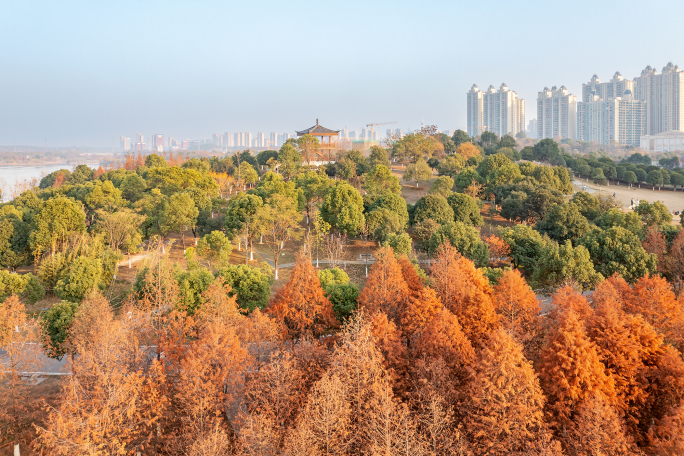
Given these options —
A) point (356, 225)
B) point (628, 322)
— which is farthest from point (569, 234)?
point (628, 322)

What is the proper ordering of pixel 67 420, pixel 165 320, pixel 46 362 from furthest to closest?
pixel 46 362
pixel 165 320
pixel 67 420

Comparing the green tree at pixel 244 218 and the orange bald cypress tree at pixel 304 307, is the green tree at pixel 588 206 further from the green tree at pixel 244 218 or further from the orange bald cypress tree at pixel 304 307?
the orange bald cypress tree at pixel 304 307

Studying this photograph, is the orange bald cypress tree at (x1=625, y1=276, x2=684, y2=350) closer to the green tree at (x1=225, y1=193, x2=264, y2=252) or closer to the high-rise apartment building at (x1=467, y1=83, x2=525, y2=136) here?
the green tree at (x1=225, y1=193, x2=264, y2=252)

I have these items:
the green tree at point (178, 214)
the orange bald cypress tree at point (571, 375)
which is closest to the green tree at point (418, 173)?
the green tree at point (178, 214)

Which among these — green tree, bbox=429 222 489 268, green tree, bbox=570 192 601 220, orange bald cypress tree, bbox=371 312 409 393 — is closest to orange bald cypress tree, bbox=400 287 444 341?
orange bald cypress tree, bbox=371 312 409 393

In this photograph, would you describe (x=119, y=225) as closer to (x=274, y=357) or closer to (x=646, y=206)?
(x=274, y=357)

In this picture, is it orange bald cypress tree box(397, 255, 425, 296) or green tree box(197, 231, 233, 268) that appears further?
green tree box(197, 231, 233, 268)

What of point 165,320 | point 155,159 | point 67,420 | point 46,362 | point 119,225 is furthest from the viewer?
point 155,159

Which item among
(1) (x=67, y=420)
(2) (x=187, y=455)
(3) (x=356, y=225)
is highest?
(3) (x=356, y=225)
